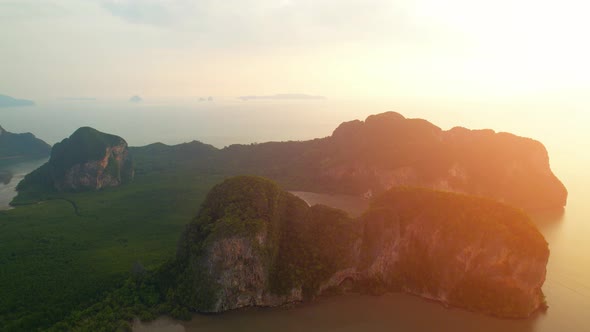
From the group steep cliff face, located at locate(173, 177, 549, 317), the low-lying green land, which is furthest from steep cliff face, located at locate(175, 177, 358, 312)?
the low-lying green land

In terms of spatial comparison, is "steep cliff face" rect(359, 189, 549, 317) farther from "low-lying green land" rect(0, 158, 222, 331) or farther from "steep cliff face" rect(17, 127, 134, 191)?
"steep cliff face" rect(17, 127, 134, 191)

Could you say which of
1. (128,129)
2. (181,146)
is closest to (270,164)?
(181,146)

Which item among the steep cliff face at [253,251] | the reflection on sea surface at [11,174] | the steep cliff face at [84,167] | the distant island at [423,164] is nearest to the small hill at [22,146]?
the reflection on sea surface at [11,174]

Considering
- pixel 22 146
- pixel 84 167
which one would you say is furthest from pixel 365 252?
pixel 22 146

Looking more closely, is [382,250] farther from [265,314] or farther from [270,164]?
[270,164]

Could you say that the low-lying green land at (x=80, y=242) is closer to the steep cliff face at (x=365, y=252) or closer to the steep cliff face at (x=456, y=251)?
the steep cliff face at (x=365, y=252)

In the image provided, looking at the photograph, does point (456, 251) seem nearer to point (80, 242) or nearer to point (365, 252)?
point (365, 252)
